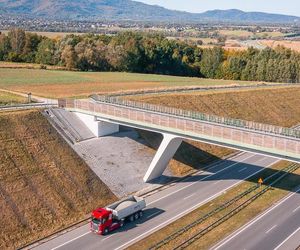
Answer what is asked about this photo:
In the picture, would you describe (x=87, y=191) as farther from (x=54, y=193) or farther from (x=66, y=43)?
(x=66, y=43)

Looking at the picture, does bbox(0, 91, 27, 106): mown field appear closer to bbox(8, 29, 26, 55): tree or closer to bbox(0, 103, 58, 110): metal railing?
bbox(0, 103, 58, 110): metal railing

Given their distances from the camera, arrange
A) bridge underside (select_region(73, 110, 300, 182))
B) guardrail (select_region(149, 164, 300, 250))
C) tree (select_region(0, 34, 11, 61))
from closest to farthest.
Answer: guardrail (select_region(149, 164, 300, 250))
bridge underside (select_region(73, 110, 300, 182))
tree (select_region(0, 34, 11, 61))

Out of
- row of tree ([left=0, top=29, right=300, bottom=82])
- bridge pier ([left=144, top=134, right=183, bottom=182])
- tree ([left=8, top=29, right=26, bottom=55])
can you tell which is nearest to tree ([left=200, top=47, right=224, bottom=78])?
row of tree ([left=0, top=29, right=300, bottom=82])

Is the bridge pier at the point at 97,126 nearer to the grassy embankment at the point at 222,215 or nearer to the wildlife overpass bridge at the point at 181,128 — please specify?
the wildlife overpass bridge at the point at 181,128

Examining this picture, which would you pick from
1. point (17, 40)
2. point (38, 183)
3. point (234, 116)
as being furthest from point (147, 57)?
point (38, 183)

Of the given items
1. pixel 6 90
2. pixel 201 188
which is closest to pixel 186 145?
pixel 201 188
